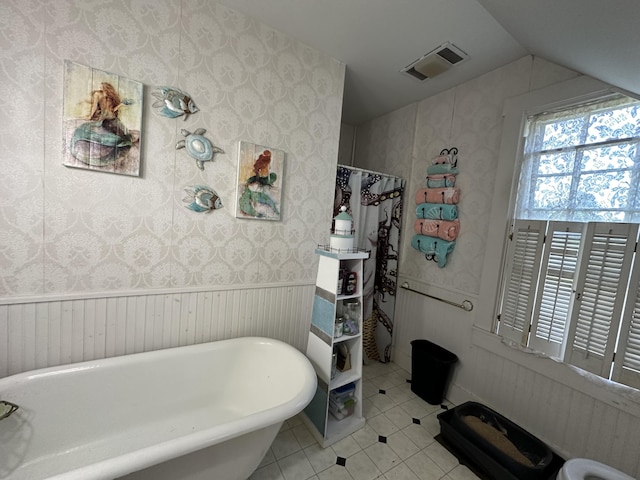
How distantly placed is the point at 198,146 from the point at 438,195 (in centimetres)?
188

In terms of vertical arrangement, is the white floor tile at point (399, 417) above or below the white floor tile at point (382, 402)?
above

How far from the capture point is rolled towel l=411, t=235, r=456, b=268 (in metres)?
2.08

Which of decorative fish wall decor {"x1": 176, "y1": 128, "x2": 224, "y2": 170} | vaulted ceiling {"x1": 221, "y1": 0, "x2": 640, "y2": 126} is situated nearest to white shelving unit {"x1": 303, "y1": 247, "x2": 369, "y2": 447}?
decorative fish wall decor {"x1": 176, "y1": 128, "x2": 224, "y2": 170}

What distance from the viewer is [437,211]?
2.13 metres

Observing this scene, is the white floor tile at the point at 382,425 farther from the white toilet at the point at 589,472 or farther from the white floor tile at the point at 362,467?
the white toilet at the point at 589,472

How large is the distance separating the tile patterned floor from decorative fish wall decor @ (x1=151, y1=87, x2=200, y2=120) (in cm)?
205

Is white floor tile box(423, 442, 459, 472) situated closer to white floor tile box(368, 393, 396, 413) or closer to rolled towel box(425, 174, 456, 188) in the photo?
white floor tile box(368, 393, 396, 413)

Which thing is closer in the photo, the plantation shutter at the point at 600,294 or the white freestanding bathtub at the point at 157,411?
the white freestanding bathtub at the point at 157,411

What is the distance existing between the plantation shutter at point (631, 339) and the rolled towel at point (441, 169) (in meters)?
1.19

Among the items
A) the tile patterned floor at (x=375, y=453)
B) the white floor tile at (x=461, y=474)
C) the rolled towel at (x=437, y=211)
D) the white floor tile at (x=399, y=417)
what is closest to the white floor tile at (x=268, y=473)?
the tile patterned floor at (x=375, y=453)

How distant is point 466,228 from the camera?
6.57ft

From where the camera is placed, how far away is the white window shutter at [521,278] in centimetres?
158

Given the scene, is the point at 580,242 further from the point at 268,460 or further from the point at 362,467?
the point at 268,460

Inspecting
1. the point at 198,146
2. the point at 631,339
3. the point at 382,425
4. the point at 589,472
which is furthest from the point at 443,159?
the point at 382,425
